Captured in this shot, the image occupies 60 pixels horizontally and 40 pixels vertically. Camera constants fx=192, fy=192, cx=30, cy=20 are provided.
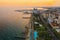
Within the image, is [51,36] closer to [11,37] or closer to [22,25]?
[11,37]

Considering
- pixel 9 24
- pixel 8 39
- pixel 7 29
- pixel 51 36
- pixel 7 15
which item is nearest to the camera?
pixel 51 36

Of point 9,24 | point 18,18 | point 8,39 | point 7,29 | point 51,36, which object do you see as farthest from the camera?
point 18,18

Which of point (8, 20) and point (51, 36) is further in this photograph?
point (8, 20)

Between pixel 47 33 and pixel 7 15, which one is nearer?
pixel 47 33

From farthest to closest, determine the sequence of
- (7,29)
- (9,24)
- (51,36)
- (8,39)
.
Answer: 1. (9,24)
2. (7,29)
3. (8,39)
4. (51,36)

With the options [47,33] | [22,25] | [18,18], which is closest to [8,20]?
[18,18]

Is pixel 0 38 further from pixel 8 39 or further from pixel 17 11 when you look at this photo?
pixel 17 11

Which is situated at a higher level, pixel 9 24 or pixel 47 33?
pixel 47 33

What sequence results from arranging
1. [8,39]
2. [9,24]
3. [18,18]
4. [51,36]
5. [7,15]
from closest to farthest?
[51,36] < [8,39] < [9,24] < [18,18] < [7,15]

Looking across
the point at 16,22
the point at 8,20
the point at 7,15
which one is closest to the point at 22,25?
the point at 16,22
